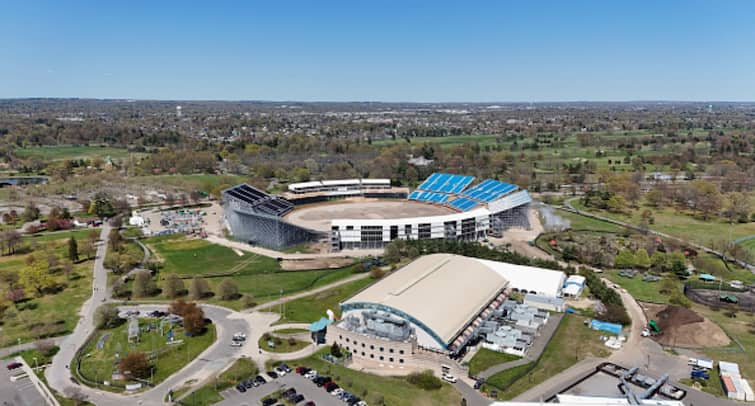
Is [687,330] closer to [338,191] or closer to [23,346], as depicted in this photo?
[23,346]

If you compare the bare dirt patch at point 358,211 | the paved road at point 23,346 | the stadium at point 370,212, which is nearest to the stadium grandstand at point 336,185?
the stadium at point 370,212

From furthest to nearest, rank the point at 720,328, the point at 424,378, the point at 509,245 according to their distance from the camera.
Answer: the point at 509,245
the point at 720,328
the point at 424,378

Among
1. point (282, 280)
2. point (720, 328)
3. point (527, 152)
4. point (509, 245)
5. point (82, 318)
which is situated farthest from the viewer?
point (527, 152)

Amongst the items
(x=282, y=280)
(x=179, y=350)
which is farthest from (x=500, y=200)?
(x=179, y=350)

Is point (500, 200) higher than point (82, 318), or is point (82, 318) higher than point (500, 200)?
point (500, 200)

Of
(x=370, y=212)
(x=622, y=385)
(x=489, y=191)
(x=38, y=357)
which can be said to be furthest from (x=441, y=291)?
(x=489, y=191)

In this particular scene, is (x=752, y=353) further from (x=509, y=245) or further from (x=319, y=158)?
(x=319, y=158)
